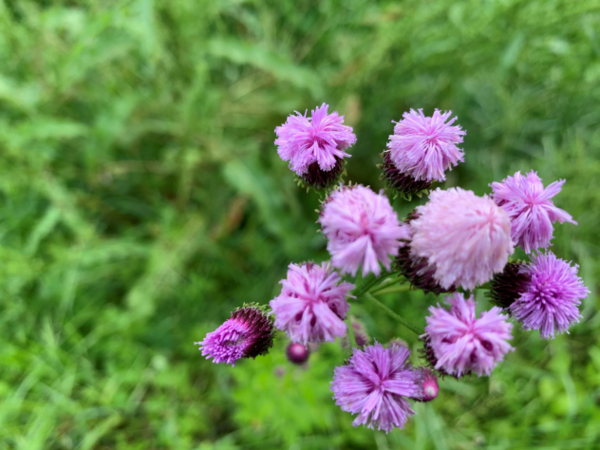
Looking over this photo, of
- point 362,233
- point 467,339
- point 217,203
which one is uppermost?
point 217,203

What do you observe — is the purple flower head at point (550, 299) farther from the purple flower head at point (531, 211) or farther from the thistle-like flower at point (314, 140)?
the thistle-like flower at point (314, 140)

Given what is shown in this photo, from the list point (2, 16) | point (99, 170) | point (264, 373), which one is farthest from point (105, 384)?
point (2, 16)

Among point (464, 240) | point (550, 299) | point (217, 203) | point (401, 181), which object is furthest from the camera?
point (217, 203)

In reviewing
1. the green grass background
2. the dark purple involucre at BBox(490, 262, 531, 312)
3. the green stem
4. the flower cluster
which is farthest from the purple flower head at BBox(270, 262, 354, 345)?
the green grass background

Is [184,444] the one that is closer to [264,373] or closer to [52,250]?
[264,373]

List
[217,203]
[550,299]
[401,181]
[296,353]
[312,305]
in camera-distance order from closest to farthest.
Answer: [312,305]
[550,299]
[401,181]
[296,353]
[217,203]

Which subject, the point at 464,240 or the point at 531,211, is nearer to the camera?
the point at 464,240

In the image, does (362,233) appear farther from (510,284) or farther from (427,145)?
(510,284)

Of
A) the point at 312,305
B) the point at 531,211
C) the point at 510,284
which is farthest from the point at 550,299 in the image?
the point at 312,305
